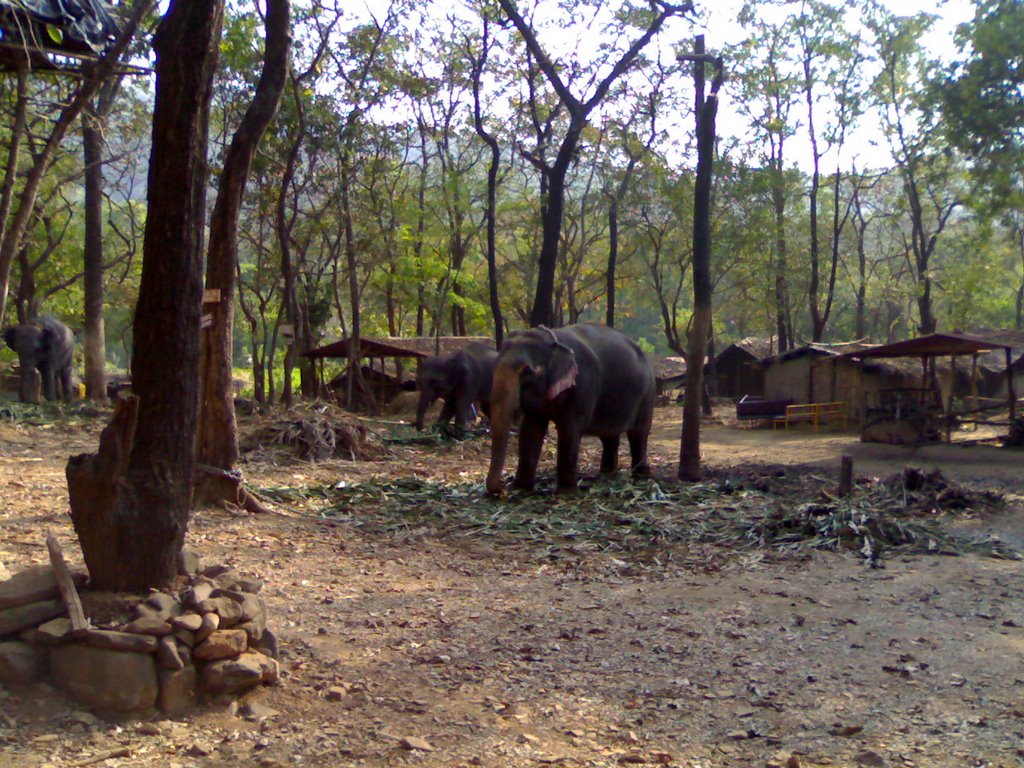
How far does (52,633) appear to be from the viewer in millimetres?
5152

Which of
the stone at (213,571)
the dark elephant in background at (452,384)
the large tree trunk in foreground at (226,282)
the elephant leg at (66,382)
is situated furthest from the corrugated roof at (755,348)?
the stone at (213,571)

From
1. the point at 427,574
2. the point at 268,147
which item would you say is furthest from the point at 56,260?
the point at 427,574

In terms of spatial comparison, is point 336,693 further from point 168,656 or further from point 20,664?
point 20,664

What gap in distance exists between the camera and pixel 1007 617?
7.47m

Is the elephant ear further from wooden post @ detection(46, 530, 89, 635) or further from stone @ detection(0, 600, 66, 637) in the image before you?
stone @ detection(0, 600, 66, 637)

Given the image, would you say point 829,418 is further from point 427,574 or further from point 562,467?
point 427,574

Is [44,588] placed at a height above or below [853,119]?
below

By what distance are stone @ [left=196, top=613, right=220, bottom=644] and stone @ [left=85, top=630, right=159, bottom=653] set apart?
26cm

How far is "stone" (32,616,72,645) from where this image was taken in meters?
5.15

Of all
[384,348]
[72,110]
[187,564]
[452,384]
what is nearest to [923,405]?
[452,384]

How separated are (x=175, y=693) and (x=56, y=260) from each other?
33706mm

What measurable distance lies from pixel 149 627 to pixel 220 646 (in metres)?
0.37

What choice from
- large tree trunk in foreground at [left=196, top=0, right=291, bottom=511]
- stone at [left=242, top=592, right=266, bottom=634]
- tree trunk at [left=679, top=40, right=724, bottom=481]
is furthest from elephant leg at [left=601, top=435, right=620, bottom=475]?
stone at [left=242, top=592, right=266, bottom=634]

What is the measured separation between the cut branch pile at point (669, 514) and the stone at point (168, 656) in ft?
16.0
